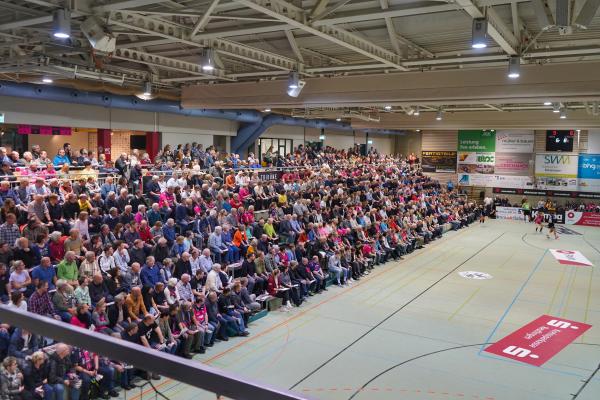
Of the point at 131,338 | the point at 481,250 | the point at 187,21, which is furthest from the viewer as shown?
the point at 481,250

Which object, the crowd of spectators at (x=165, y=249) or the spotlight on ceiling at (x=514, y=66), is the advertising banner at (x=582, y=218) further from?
the spotlight on ceiling at (x=514, y=66)

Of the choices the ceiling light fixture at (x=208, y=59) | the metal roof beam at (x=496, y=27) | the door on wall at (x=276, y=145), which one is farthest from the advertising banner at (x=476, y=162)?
the ceiling light fixture at (x=208, y=59)

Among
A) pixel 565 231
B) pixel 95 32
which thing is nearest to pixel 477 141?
pixel 565 231

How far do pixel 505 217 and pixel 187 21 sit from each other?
30824 mm

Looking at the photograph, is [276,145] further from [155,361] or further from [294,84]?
[155,361]

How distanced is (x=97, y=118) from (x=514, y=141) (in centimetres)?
3007

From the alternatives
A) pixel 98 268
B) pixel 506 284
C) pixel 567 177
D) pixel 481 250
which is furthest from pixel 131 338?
pixel 567 177

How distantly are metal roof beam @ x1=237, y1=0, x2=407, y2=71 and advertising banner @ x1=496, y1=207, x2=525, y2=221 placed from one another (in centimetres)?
2506

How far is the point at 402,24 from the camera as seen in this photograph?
12906 mm

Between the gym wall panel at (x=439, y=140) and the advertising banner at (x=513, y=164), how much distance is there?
14.5 ft

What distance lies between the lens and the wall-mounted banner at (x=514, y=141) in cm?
3816

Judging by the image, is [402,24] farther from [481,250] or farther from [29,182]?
[481,250]

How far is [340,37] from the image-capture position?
12.5 m

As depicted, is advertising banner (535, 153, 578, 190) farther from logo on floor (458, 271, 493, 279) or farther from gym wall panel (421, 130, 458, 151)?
logo on floor (458, 271, 493, 279)
